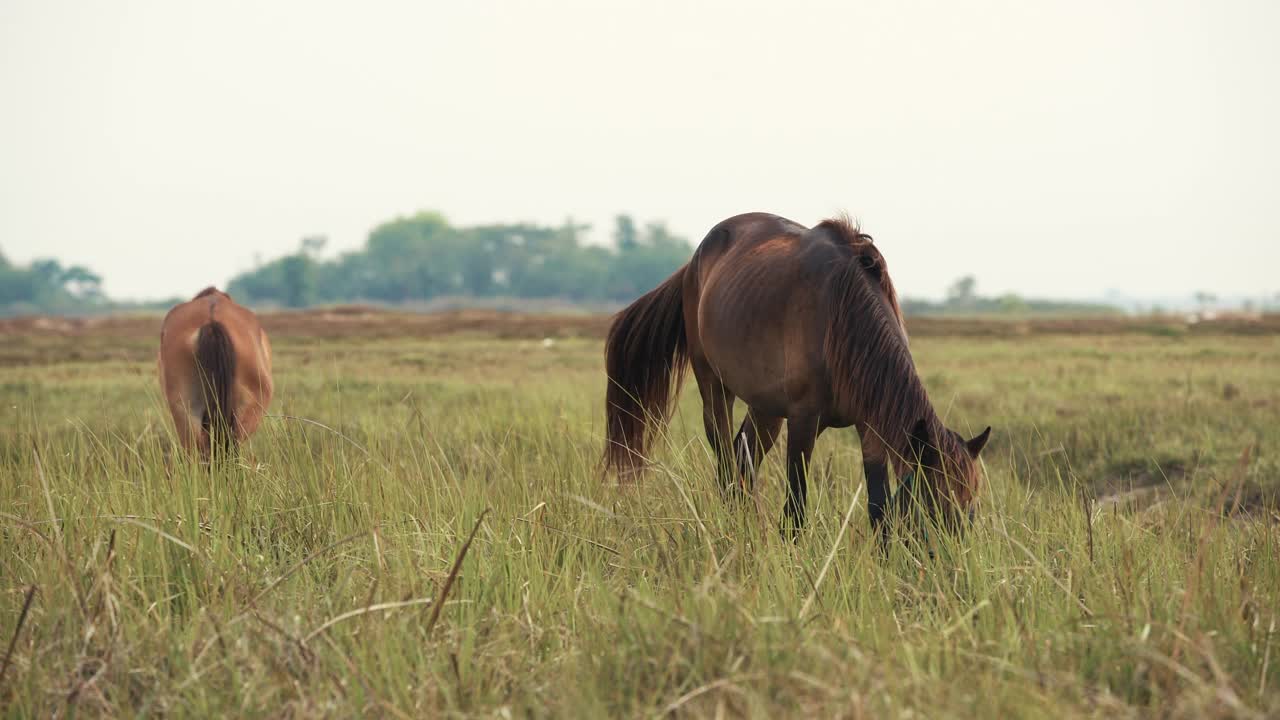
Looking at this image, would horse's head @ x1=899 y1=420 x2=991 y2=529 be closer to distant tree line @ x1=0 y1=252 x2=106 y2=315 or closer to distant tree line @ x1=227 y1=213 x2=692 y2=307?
distant tree line @ x1=227 y1=213 x2=692 y2=307

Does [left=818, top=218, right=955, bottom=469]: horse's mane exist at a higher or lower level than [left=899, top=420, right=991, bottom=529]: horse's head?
higher

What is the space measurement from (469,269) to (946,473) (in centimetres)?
11718

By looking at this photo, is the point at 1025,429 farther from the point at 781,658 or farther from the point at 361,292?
the point at 361,292

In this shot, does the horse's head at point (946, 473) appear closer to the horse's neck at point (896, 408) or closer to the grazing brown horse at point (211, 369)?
the horse's neck at point (896, 408)

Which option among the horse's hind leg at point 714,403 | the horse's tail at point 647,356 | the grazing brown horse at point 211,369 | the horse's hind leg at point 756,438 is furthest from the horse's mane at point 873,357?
the grazing brown horse at point 211,369

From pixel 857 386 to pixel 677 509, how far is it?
3.13ft

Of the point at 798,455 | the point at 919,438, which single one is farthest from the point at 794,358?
the point at 919,438

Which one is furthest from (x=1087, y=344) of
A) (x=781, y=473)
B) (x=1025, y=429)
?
(x=781, y=473)

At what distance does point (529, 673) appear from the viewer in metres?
2.57

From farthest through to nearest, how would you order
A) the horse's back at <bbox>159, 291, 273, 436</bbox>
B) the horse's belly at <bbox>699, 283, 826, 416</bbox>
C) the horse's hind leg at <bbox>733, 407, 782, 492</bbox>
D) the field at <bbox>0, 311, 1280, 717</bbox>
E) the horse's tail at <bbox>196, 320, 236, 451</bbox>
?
the horse's back at <bbox>159, 291, 273, 436</bbox>
the horse's tail at <bbox>196, 320, 236, 451</bbox>
the horse's hind leg at <bbox>733, 407, 782, 492</bbox>
the horse's belly at <bbox>699, 283, 826, 416</bbox>
the field at <bbox>0, 311, 1280, 717</bbox>

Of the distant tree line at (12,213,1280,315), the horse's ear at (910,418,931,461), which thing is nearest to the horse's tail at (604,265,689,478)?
the horse's ear at (910,418,931,461)

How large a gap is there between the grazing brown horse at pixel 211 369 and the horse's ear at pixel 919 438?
4.23 m

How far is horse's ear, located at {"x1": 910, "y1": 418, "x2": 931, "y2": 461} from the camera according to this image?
3447mm

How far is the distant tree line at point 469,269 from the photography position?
11531 cm
